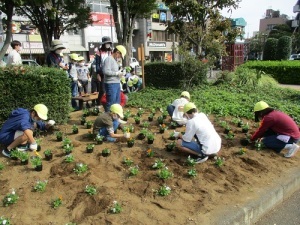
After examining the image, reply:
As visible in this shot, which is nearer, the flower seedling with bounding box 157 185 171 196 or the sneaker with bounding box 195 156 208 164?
the flower seedling with bounding box 157 185 171 196

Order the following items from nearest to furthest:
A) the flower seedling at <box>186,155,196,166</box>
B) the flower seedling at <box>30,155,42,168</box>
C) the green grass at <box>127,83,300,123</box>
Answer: the flower seedling at <box>30,155,42,168</box>, the flower seedling at <box>186,155,196,166</box>, the green grass at <box>127,83,300,123</box>

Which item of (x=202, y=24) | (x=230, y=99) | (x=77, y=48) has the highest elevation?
(x=77, y=48)

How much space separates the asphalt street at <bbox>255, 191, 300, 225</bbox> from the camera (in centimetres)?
342

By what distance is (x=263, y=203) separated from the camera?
3518 millimetres

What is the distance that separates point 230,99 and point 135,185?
5.41 meters

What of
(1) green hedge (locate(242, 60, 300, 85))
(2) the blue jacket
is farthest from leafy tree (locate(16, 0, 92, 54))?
(1) green hedge (locate(242, 60, 300, 85))

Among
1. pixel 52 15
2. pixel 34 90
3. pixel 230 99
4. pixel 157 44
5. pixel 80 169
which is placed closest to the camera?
pixel 80 169

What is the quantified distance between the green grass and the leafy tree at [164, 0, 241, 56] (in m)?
3.32

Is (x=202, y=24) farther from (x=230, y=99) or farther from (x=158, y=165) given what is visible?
(x=158, y=165)

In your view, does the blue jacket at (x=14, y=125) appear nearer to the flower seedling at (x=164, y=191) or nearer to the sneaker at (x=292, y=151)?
the flower seedling at (x=164, y=191)

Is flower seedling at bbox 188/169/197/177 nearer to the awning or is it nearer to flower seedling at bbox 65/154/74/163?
flower seedling at bbox 65/154/74/163

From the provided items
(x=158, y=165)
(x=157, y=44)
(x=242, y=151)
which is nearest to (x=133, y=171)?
(x=158, y=165)

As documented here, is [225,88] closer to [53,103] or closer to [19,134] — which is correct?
[53,103]

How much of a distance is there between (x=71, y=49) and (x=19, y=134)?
32688 mm
